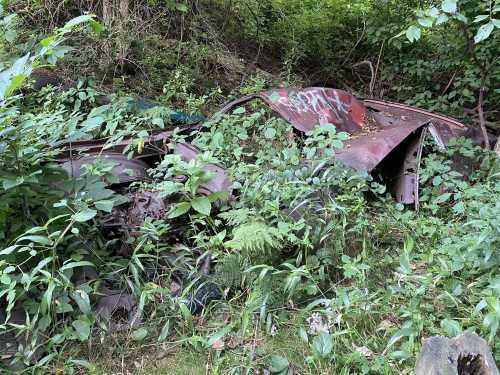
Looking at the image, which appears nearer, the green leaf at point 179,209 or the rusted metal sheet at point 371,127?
the green leaf at point 179,209

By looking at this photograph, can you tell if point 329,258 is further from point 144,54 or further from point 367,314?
point 144,54

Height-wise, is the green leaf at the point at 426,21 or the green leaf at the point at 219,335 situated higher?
the green leaf at the point at 426,21

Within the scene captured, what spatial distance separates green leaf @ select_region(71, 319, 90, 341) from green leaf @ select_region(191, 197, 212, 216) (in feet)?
3.15

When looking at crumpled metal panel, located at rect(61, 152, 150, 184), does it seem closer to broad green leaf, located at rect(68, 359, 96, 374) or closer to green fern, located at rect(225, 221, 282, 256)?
green fern, located at rect(225, 221, 282, 256)


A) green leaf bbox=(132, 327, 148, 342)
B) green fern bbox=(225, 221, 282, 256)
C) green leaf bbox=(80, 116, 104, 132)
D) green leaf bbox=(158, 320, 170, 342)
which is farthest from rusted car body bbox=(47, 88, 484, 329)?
green leaf bbox=(80, 116, 104, 132)

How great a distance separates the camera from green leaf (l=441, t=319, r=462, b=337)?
7.45 ft

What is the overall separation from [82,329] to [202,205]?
3.43 ft

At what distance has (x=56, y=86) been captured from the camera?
19.7 feet

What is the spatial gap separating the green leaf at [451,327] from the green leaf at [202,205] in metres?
1.54

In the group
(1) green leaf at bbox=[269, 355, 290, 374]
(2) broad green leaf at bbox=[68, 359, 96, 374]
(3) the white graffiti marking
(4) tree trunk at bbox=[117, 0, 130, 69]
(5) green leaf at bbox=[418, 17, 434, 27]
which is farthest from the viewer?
(4) tree trunk at bbox=[117, 0, 130, 69]

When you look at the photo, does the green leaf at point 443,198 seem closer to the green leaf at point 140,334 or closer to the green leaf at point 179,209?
the green leaf at point 179,209

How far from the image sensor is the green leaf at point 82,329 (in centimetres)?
262

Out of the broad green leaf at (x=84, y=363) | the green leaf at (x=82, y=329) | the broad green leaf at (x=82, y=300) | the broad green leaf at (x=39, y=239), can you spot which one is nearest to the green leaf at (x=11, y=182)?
the broad green leaf at (x=39, y=239)

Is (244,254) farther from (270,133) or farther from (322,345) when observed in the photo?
(270,133)
